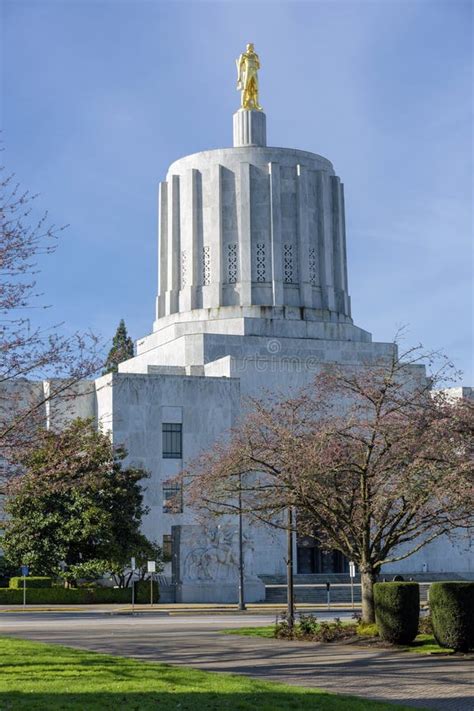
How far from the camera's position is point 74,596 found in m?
55.8

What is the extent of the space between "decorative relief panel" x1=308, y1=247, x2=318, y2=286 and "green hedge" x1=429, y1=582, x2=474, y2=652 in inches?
1878

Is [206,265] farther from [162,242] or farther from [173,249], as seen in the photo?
[162,242]

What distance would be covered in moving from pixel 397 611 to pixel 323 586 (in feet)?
109

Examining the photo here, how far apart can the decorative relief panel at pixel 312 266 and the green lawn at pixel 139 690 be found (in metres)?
52.9

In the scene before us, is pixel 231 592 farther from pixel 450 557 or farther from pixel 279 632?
pixel 279 632

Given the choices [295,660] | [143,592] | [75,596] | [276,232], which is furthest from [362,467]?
[276,232]

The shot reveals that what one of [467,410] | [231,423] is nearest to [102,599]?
[231,423]

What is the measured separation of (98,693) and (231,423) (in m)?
50.4

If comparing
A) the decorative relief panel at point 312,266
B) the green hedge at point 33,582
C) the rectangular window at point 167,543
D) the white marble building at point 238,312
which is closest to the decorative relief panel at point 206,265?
the white marble building at point 238,312

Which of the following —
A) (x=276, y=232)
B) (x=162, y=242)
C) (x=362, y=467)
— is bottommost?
(x=362, y=467)

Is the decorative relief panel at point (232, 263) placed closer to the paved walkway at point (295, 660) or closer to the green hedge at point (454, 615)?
the paved walkway at point (295, 660)

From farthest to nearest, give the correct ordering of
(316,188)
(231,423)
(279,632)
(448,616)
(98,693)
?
(316,188)
(231,423)
(279,632)
(448,616)
(98,693)

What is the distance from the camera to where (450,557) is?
2800 inches

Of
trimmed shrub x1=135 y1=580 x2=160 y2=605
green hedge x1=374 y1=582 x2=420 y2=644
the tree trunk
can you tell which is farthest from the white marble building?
green hedge x1=374 y1=582 x2=420 y2=644
